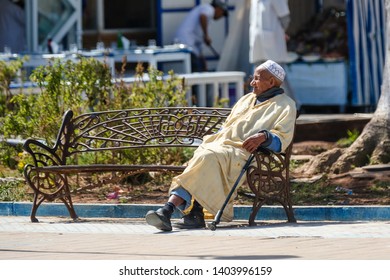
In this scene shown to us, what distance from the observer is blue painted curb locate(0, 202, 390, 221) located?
32.2 feet

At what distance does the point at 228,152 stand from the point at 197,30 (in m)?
9.60

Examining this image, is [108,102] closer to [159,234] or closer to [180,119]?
[180,119]

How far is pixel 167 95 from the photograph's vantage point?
12.1 meters

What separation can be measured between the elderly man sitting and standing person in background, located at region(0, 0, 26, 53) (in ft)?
32.5

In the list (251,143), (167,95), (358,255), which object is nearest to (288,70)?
(167,95)

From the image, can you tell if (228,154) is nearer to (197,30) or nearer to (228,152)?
(228,152)

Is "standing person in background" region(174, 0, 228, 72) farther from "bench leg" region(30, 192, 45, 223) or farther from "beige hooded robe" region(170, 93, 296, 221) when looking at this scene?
"beige hooded robe" region(170, 93, 296, 221)

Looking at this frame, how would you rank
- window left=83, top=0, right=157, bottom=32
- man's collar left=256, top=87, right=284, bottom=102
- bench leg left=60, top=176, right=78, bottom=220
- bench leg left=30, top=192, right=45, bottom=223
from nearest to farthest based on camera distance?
man's collar left=256, top=87, right=284, bottom=102, bench leg left=30, top=192, right=45, bottom=223, bench leg left=60, top=176, right=78, bottom=220, window left=83, top=0, right=157, bottom=32

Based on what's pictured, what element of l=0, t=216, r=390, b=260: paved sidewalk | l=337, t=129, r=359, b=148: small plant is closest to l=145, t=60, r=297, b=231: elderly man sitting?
l=0, t=216, r=390, b=260: paved sidewalk

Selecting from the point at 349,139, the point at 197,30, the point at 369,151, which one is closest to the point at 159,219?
the point at 369,151

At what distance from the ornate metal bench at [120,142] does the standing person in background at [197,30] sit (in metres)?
7.40

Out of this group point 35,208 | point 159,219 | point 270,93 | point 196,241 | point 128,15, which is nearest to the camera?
point 196,241

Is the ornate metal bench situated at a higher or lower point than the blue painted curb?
higher

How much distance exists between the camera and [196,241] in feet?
28.6
